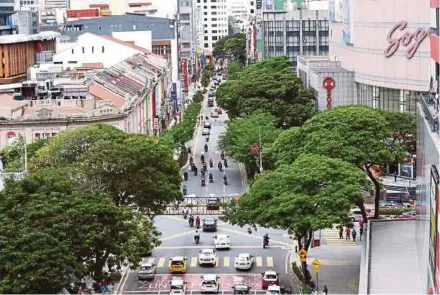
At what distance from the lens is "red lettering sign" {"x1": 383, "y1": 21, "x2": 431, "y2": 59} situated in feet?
300

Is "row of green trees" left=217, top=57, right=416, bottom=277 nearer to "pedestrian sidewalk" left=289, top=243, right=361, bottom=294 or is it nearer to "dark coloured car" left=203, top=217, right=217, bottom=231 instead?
"pedestrian sidewalk" left=289, top=243, right=361, bottom=294

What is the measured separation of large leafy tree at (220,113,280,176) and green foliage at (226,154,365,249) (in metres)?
34.6

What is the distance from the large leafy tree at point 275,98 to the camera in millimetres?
112750

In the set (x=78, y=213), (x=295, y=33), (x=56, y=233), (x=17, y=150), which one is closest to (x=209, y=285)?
(x=78, y=213)

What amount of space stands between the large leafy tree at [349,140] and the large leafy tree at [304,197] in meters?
4.79

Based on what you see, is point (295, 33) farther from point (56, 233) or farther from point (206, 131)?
point (56, 233)

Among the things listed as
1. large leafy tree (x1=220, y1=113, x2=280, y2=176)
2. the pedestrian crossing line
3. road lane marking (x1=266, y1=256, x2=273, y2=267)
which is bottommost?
the pedestrian crossing line

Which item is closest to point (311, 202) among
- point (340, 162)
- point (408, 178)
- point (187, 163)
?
point (340, 162)

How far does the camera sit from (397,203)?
87.1 m

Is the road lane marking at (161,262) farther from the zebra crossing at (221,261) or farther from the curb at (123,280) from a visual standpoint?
the curb at (123,280)

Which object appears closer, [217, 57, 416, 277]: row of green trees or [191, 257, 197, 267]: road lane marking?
[217, 57, 416, 277]: row of green trees

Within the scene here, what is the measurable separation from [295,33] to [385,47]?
6532 cm

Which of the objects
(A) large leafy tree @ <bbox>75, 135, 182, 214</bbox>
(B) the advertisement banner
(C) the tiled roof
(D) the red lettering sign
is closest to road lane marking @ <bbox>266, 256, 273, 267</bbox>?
(A) large leafy tree @ <bbox>75, 135, 182, 214</bbox>

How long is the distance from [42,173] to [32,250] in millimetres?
8342
